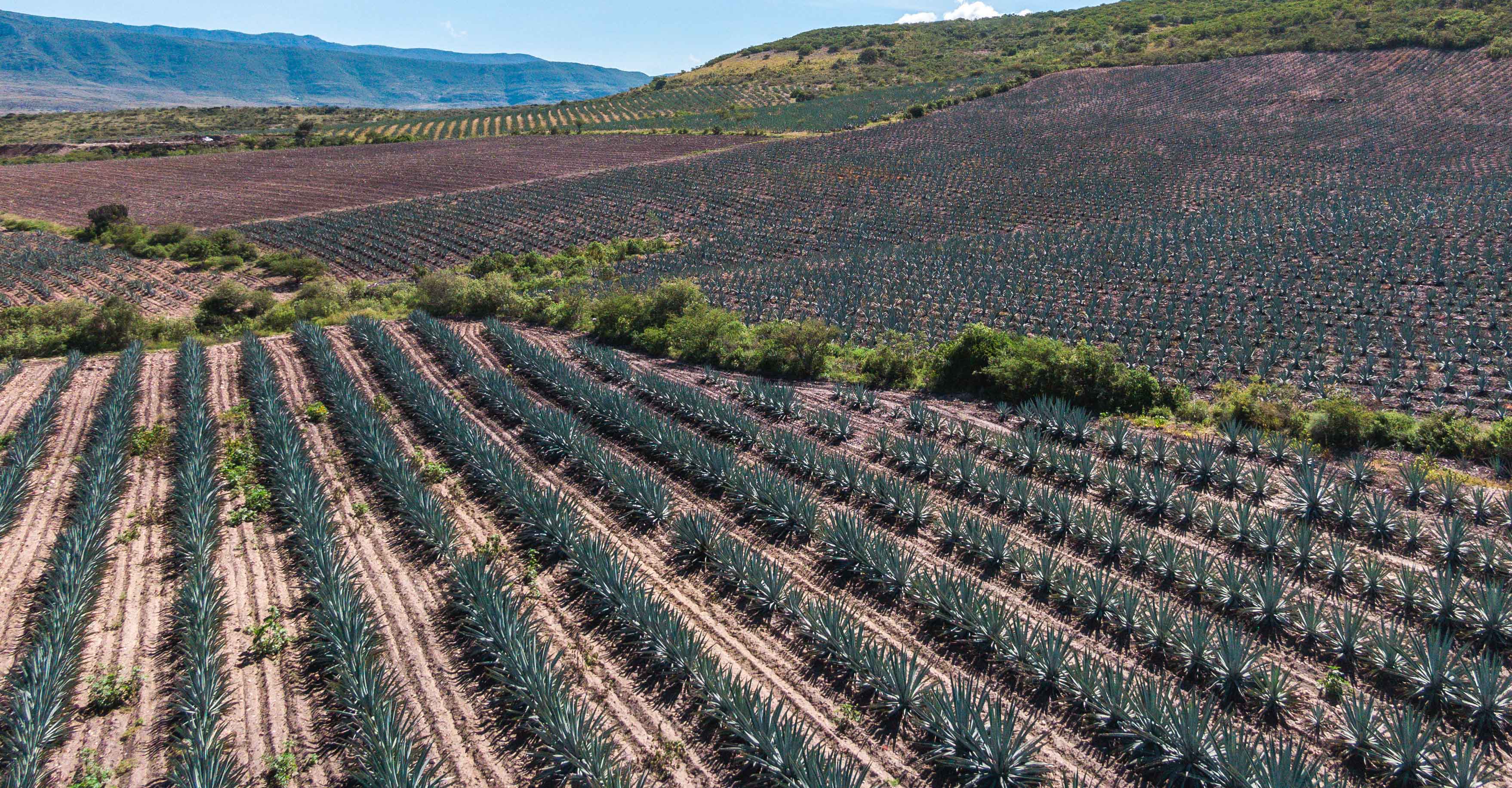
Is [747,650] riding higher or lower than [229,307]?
higher

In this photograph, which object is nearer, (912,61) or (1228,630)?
(1228,630)

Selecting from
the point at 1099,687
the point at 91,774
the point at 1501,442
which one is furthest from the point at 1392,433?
the point at 91,774

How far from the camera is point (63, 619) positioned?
7.73m

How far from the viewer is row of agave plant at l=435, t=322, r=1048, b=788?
557 cm

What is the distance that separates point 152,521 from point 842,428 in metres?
10.4

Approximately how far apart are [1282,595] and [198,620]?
10941mm

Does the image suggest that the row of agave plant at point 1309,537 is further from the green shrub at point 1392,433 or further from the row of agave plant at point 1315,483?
the green shrub at point 1392,433

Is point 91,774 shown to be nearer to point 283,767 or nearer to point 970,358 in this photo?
point 283,767

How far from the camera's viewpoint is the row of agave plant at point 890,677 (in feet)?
18.3

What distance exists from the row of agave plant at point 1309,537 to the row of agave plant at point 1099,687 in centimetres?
229

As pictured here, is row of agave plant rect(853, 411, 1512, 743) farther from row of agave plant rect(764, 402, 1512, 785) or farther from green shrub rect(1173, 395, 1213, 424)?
green shrub rect(1173, 395, 1213, 424)

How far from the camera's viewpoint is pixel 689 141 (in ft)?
217

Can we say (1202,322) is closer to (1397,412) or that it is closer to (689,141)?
(1397,412)

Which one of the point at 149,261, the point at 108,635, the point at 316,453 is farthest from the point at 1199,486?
the point at 149,261
